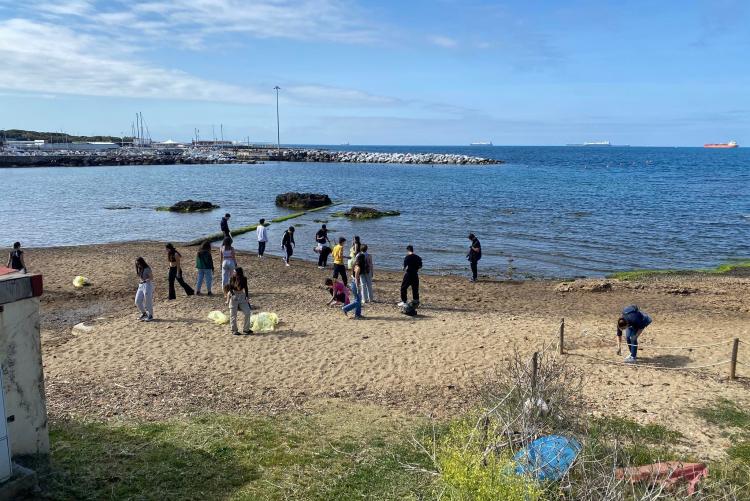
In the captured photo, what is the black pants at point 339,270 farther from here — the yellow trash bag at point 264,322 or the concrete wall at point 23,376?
the concrete wall at point 23,376

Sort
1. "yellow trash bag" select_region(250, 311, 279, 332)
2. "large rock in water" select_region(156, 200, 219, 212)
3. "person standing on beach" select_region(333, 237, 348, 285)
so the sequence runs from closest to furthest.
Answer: "yellow trash bag" select_region(250, 311, 279, 332)
"person standing on beach" select_region(333, 237, 348, 285)
"large rock in water" select_region(156, 200, 219, 212)

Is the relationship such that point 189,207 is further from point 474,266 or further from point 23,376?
point 23,376

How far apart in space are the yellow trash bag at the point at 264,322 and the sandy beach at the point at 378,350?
13.1 inches

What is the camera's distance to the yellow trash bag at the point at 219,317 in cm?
1366

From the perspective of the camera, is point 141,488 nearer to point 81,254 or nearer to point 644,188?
point 81,254

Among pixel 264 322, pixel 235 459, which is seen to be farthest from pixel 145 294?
pixel 235 459

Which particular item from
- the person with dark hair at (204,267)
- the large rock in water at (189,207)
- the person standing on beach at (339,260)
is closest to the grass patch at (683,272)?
the person standing on beach at (339,260)

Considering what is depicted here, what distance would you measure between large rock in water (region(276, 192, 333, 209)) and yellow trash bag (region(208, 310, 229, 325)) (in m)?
29.9

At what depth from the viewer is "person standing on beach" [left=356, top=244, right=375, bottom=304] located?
49.4 feet

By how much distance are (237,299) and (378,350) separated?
127 inches

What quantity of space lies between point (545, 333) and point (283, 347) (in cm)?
582

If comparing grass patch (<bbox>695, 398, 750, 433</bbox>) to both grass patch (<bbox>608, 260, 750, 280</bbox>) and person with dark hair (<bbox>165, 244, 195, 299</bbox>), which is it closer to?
person with dark hair (<bbox>165, 244, 195, 299</bbox>)

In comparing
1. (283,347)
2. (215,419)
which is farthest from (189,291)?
(215,419)

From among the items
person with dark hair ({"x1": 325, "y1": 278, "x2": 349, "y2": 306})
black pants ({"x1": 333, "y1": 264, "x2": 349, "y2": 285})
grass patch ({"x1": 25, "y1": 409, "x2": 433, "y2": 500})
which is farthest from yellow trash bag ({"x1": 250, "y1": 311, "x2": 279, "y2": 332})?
grass patch ({"x1": 25, "y1": 409, "x2": 433, "y2": 500})
